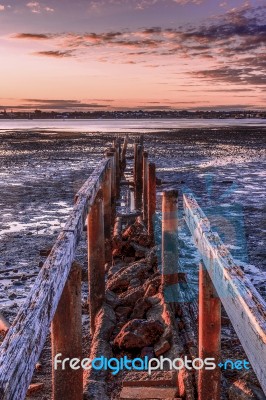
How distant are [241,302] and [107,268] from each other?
A: 231 inches

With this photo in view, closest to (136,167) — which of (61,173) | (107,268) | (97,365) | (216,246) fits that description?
(61,173)

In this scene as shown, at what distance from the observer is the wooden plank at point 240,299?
5.77 ft

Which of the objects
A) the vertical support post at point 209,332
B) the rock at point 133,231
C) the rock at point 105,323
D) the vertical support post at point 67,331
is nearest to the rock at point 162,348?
the rock at point 105,323

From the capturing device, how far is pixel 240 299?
6.57 feet

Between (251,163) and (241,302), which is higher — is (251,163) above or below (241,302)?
below

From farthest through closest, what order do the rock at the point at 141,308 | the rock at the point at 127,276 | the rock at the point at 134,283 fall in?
A: the rock at the point at 127,276 < the rock at the point at 134,283 < the rock at the point at 141,308

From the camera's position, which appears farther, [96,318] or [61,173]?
[61,173]

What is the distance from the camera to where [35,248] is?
8844mm

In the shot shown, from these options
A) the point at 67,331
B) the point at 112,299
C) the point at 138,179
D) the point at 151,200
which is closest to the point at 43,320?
the point at 67,331

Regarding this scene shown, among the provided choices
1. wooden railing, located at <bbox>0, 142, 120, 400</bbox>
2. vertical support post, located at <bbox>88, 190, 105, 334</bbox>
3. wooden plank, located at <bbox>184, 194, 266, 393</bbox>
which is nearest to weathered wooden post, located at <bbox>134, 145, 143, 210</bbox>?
vertical support post, located at <bbox>88, 190, 105, 334</bbox>

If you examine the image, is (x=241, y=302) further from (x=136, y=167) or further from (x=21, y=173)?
(x=21, y=173)

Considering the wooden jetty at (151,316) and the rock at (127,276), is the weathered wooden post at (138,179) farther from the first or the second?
the wooden jetty at (151,316)

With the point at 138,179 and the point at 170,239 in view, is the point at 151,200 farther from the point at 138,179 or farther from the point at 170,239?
the point at 138,179

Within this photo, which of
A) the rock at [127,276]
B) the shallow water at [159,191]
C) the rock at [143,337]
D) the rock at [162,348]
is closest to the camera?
the rock at [162,348]
